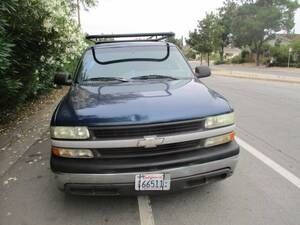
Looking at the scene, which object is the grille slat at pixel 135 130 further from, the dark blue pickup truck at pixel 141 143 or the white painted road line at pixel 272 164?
the white painted road line at pixel 272 164

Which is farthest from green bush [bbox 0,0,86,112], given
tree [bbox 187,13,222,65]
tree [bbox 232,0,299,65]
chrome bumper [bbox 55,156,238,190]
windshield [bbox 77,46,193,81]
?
tree [bbox 232,0,299,65]

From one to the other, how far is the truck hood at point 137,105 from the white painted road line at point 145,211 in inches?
39.1

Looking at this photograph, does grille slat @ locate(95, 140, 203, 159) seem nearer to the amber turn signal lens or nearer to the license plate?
the amber turn signal lens

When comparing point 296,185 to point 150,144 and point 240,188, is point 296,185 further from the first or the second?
point 150,144

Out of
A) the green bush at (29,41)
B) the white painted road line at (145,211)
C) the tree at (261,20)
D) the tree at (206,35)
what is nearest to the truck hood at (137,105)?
the white painted road line at (145,211)

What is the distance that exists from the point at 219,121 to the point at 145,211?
1200 mm

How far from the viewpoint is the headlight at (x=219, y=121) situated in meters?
3.43

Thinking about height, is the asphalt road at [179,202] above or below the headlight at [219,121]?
below

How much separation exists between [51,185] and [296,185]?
3.00 meters

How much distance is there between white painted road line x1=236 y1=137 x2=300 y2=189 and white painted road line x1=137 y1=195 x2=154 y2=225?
180 centimetres

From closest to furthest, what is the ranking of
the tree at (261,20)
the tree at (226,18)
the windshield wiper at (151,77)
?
the windshield wiper at (151,77) → the tree at (261,20) → the tree at (226,18)

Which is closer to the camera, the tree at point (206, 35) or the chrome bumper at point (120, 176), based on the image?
the chrome bumper at point (120, 176)

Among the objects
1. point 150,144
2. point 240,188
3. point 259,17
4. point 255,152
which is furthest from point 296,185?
point 259,17

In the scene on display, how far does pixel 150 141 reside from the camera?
3238 millimetres
